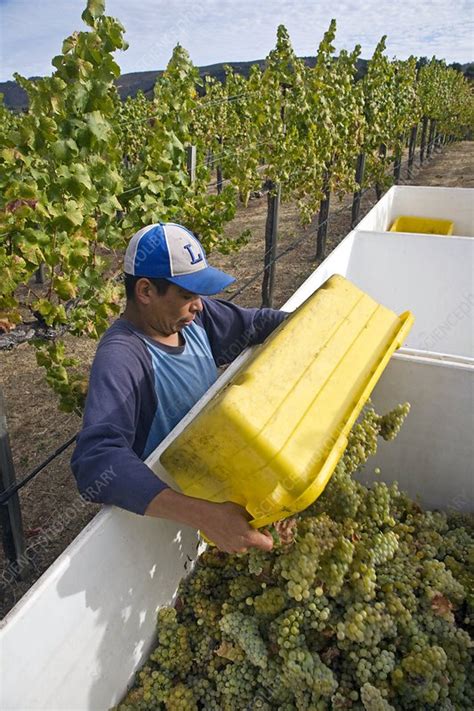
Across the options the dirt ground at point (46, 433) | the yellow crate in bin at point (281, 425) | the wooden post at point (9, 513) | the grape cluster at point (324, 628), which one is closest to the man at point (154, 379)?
the yellow crate in bin at point (281, 425)

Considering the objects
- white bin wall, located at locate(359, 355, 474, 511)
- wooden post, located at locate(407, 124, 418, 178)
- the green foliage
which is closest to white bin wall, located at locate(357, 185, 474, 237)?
the green foliage

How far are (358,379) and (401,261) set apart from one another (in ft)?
10.3

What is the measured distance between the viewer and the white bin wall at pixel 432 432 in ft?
7.94

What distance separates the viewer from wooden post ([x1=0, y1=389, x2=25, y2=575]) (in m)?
2.83

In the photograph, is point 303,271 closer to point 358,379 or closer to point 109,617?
point 358,379

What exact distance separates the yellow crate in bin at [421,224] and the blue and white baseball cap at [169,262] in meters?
5.53

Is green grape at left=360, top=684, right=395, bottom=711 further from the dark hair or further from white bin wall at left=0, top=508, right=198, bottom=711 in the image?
the dark hair

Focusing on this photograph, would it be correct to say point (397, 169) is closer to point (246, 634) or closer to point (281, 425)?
point (281, 425)

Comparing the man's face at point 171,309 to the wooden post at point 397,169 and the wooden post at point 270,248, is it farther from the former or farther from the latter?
the wooden post at point 397,169

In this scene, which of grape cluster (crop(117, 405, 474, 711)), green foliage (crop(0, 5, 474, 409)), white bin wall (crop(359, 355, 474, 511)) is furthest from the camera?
green foliage (crop(0, 5, 474, 409))

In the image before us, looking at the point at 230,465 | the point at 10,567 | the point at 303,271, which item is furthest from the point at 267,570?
the point at 303,271

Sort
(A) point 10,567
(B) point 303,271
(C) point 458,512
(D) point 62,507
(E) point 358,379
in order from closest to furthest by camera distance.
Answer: (E) point 358,379 < (C) point 458,512 < (A) point 10,567 < (D) point 62,507 < (B) point 303,271

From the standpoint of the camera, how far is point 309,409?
1729 mm

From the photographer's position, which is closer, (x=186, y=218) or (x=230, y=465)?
(x=230, y=465)
